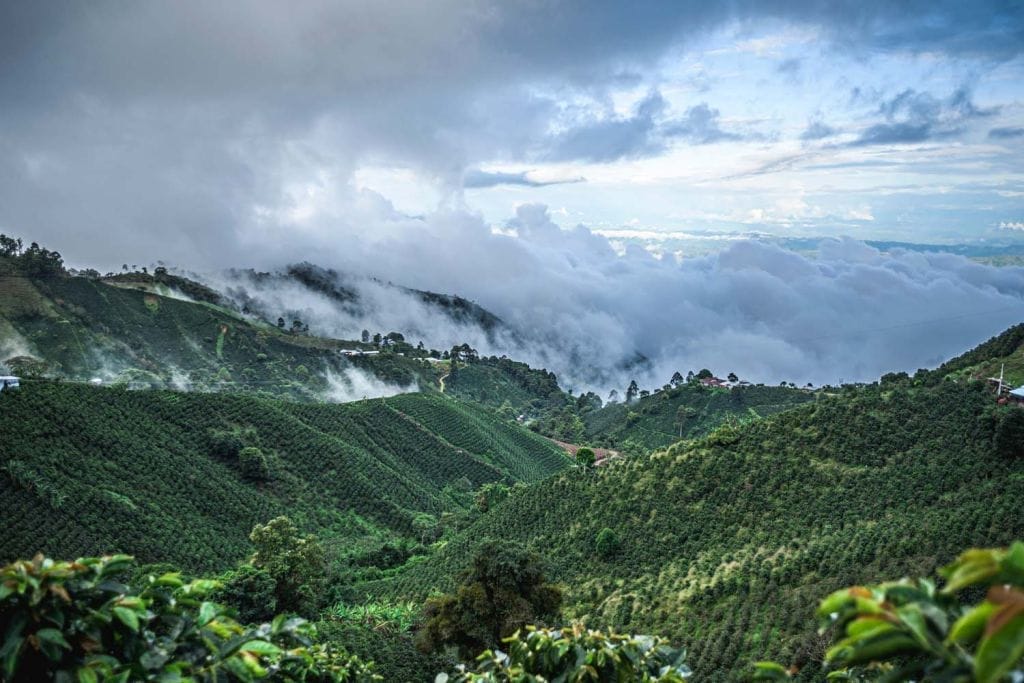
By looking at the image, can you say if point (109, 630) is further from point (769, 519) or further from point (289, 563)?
point (769, 519)

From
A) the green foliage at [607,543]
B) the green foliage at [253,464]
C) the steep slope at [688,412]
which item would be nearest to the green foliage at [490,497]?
the green foliage at [607,543]

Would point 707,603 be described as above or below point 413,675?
above

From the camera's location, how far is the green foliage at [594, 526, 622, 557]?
32812 mm

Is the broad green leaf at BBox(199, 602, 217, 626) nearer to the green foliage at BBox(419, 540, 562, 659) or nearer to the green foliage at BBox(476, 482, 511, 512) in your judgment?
the green foliage at BBox(419, 540, 562, 659)

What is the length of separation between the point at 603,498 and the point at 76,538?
2746 cm

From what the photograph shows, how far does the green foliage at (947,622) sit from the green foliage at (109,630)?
3.62 meters

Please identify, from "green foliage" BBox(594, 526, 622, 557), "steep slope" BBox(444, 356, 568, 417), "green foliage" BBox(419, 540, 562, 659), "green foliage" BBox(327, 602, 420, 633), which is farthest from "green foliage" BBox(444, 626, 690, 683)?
"steep slope" BBox(444, 356, 568, 417)

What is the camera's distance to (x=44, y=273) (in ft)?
303

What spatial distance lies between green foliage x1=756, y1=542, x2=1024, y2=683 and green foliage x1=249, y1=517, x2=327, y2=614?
29.8 m

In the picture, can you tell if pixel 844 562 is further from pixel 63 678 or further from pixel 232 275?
pixel 232 275

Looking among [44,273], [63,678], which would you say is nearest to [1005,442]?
[63,678]

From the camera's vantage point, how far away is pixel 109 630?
14.5ft

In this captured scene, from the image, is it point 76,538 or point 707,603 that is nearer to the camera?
point 707,603

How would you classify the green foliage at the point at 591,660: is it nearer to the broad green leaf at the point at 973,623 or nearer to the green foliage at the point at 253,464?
the broad green leaf at the point at 973,623
